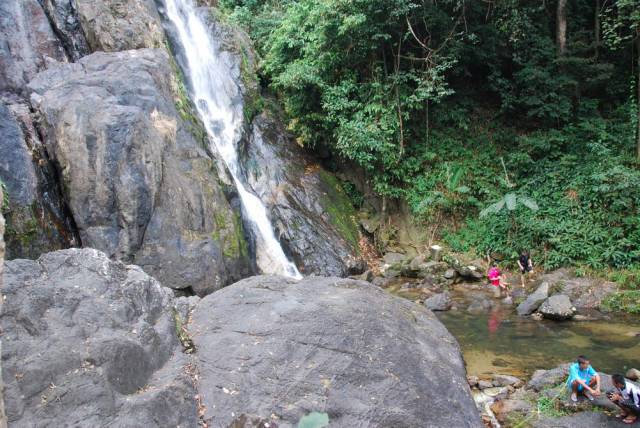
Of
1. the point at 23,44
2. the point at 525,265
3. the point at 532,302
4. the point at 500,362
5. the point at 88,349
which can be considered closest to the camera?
the point at 88,349

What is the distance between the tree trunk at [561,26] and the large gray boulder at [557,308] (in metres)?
9.00

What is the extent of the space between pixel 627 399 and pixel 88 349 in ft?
21.1

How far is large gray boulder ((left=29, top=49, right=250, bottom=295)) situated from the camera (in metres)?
9.14

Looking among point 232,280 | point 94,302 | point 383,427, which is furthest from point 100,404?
point 232,280

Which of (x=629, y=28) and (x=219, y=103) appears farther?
(x=219, y=103)

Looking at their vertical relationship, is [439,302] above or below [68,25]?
below

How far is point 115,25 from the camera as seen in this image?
12250 mm

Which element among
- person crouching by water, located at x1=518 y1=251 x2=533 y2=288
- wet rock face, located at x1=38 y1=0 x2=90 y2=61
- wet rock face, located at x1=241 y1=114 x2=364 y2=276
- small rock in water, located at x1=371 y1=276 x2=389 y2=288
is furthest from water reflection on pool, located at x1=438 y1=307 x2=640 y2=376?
wet rock face, located at x1=38 y1=0 x2=90 y2=61

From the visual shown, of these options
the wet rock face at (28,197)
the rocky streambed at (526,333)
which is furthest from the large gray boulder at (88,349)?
the rocky streambed at (526,333)

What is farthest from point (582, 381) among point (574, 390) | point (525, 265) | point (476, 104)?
point (476, 104)

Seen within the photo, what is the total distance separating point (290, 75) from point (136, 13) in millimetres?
4950

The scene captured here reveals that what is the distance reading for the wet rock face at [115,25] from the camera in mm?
12102

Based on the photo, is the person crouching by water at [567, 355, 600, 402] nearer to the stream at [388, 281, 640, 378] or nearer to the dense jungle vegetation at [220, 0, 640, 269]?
the stream at [388, 281, 640, 378]

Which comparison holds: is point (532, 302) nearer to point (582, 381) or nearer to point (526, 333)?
point (526, 333)
